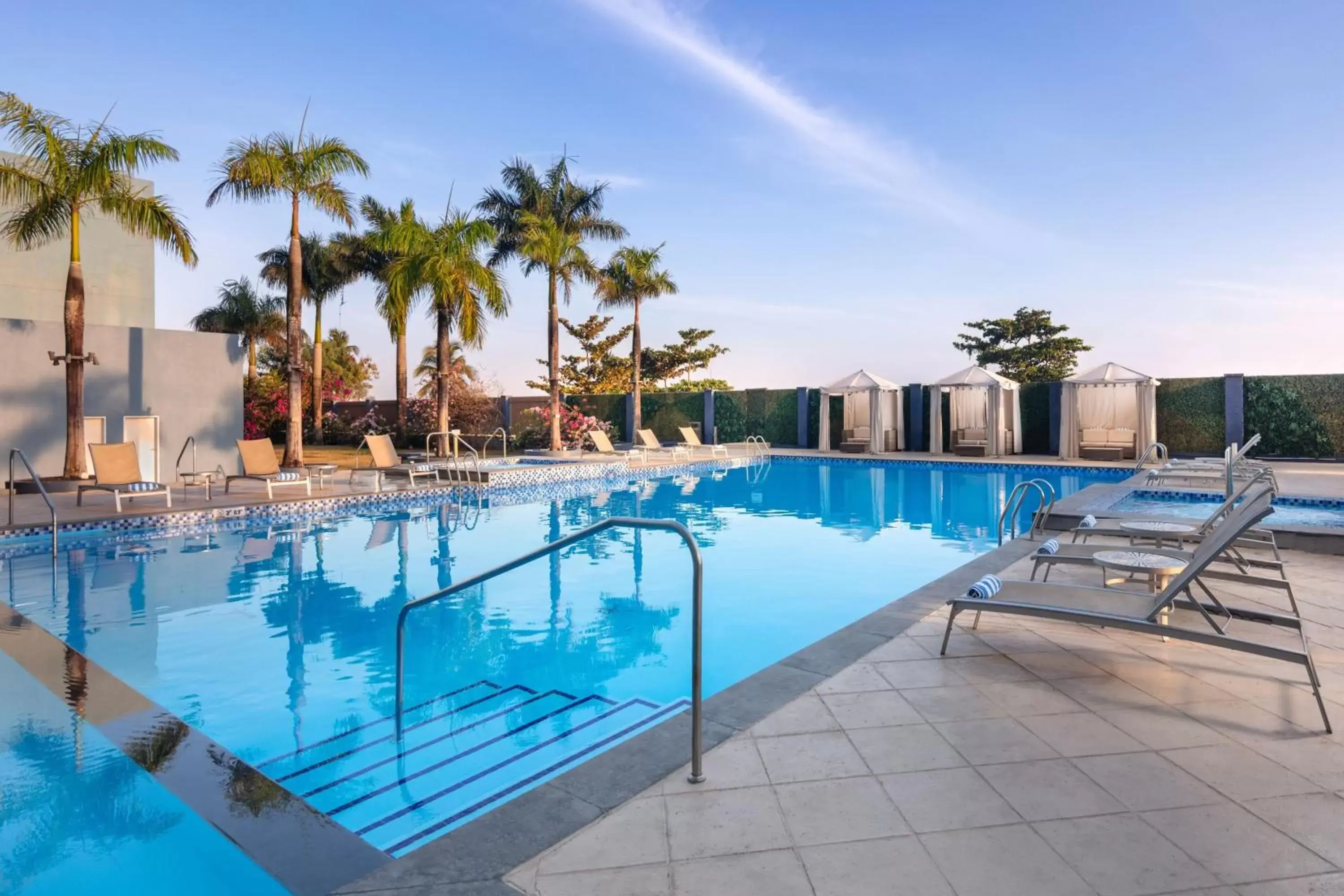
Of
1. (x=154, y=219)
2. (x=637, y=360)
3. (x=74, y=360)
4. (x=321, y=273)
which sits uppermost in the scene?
(x=321, y=273)

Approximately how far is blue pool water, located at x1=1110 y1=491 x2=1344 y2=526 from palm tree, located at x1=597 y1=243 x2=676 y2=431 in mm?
13662

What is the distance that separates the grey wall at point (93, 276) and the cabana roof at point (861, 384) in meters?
18.4

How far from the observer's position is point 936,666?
391 cm

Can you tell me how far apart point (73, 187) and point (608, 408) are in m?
16.5

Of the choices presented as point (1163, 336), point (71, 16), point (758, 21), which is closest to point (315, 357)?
point (71, 16)

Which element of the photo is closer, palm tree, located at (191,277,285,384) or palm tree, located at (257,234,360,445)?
palm tree, located at (257,234,360,445)

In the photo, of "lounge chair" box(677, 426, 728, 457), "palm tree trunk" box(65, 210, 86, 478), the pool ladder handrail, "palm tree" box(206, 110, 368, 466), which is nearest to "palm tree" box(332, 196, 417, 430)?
"palm tree" box(206, 110, 368, 466)

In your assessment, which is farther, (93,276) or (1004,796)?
(93,276)

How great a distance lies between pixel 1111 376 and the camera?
1791 cm

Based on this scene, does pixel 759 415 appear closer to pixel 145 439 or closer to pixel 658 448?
pixel 658 448

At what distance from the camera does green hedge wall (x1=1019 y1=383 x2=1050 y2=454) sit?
2059 centimetres

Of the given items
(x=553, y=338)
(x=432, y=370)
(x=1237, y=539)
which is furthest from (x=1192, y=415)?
(x=432, y=370)

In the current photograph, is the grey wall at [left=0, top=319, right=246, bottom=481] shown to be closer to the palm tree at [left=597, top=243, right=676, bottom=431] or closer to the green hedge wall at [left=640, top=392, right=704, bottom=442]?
the palm tree at [left=597, top=243, right=676, bottom=431]

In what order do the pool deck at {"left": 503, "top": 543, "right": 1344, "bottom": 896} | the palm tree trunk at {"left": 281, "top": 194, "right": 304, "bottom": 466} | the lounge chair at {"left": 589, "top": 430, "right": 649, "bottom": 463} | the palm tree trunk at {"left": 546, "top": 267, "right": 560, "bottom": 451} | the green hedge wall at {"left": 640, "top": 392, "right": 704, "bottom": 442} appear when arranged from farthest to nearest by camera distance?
1. the green hedge wall at {"left": 640, "top": 392, "right": 704, "bottom": 442}
2. the palm tree trunk at {"left": 546, "top": 267, "right": 560, "bottom": 451}
3. the lounge chair at {"left": 589, "top": 430, "right": 649, "bottom": 463}
4. the palm tree trunk at {"left": 281, "top": 194, "right": 304, "bottom": 466}
5. the pool deck at {"left": 503, "top": 543, "right": 1344, "bottom": 896}
